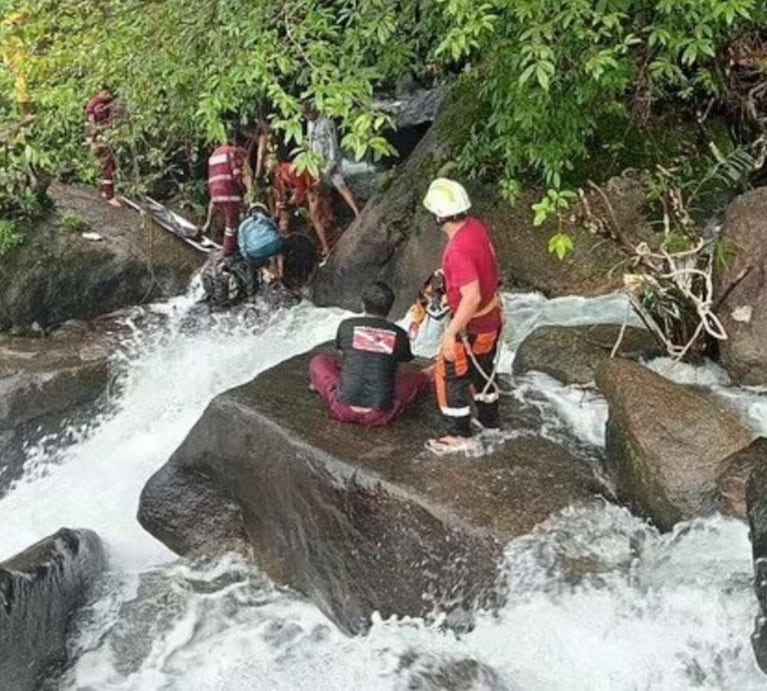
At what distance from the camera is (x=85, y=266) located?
36.2ft

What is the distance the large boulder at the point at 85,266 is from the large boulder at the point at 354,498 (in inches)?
162

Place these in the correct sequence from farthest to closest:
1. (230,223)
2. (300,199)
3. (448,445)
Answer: (300,199)
(230,223)
(448,445)

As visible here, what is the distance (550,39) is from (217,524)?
4083 millimetres

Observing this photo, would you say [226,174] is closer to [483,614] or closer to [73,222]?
[73,222]

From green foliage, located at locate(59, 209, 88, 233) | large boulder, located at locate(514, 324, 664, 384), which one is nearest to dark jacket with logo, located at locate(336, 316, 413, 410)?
large boulder, located at locate(514, 324, 664, 384)

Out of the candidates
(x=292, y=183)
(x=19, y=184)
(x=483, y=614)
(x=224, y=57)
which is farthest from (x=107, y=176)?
(x=483, y=614)

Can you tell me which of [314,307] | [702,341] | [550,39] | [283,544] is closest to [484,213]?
[314,307]

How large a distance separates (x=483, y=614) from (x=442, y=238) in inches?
187

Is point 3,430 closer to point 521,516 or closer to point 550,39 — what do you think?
point 521,516

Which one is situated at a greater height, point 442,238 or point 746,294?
point 746,294

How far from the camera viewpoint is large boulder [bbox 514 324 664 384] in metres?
7.40

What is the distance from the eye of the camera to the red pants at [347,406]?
668 centimetres

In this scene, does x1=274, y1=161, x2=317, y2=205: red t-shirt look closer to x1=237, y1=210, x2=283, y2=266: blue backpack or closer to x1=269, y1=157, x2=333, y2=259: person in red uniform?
x1=269, y1=157, x2=333, y2=259: person in red uniform

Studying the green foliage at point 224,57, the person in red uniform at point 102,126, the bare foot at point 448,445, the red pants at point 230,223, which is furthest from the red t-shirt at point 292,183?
the bare foot at point 448,445
